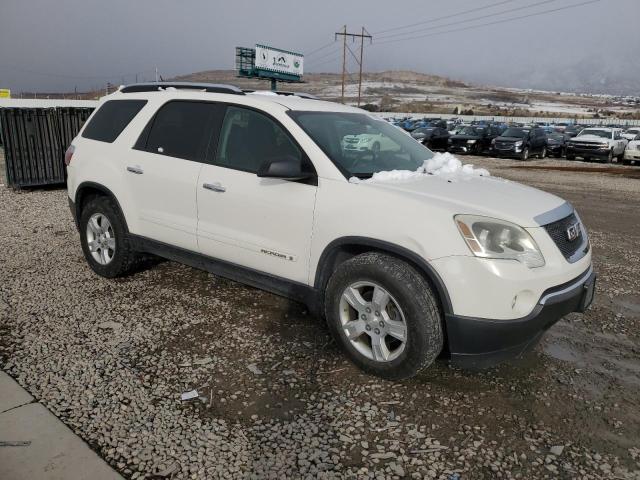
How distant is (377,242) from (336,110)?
5.21ft

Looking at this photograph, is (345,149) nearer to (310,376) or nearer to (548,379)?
(310,376)

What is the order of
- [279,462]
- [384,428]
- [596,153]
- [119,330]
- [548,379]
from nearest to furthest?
[279,462]
[384,428]
[548,379]
[119,330]
[596,153]

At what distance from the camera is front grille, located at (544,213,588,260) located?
127 inches

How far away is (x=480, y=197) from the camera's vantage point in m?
3.33

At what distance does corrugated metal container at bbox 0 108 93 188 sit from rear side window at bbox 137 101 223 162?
22.5 ft

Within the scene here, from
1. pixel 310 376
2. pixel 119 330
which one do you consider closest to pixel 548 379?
pixel 310 376

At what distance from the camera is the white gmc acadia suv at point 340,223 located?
3023 millimetres

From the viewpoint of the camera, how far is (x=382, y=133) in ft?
14.5

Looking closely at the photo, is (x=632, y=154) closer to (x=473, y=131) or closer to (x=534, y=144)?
(x=534, y=144)

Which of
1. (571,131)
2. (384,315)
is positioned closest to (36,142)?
(384,315)

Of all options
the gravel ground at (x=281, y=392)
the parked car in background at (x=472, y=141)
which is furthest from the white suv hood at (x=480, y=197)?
the parked car in background at (x=472, y=141)

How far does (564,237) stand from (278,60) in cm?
6606

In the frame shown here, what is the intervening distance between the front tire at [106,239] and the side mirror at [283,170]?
6.43 ft

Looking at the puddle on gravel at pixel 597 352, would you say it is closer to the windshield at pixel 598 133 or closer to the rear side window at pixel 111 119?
the rear side window at pixel 111 119
